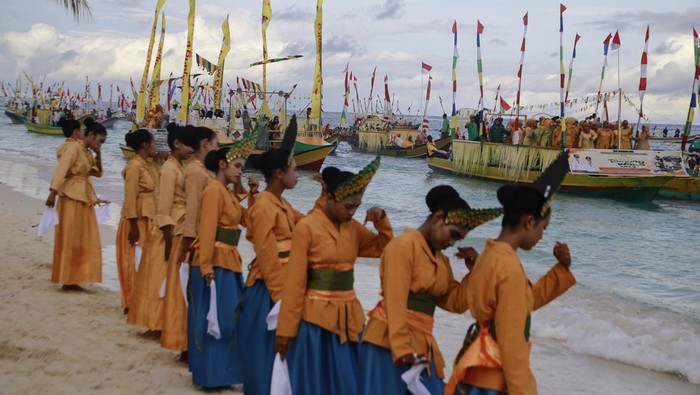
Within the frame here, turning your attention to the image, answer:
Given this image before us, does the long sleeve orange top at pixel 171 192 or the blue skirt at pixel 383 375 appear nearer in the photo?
the blue skirt at pixel 383 375

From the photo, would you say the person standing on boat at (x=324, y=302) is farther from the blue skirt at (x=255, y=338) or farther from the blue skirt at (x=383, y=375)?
the blue skirt at (x=255, y=338)

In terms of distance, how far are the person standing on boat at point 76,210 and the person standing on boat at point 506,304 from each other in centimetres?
559

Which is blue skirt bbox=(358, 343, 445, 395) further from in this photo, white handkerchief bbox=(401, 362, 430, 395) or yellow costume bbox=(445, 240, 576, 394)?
yellow costume bbox=(445, 240, 576, 394)

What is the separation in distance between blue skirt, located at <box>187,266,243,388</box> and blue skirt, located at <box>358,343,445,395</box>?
188 centimetres

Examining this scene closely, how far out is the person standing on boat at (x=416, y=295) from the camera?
360 centimetres

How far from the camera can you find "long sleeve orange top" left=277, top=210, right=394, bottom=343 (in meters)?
4.14

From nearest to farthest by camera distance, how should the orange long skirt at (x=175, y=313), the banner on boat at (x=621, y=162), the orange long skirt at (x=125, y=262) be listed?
the orange long skirt at (x=175, y=313), the orange long skirt at (x=125, y=262), the banner on boat at (x=621, y=162)

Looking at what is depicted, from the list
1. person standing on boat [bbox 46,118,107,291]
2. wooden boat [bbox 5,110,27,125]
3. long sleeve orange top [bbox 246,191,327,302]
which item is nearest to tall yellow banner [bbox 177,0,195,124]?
person standing on boat [bbox 46,118,107,291]

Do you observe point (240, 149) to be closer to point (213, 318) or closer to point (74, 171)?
point (213, 318)

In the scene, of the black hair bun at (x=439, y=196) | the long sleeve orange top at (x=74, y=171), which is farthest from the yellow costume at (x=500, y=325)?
the long sleeve orange top at (x=74, y=171)

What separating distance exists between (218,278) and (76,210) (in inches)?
141

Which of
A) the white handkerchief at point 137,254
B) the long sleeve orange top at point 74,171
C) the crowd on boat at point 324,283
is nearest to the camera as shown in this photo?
the crowd on boat at point 324,283

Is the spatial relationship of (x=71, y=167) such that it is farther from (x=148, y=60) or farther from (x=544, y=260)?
(x=148, y=60)

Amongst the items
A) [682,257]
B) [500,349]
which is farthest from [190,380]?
[682,257]
